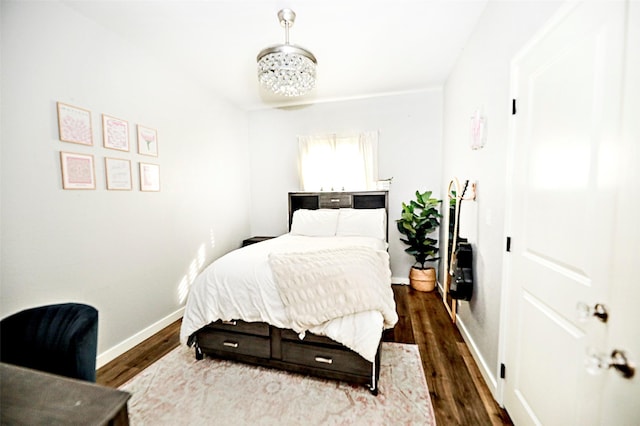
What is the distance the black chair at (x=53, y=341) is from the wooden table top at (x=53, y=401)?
0.13 meters

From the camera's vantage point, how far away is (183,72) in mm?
2879

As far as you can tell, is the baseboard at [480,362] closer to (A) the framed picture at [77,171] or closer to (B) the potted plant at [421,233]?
(B) the potted plant at [421,233]

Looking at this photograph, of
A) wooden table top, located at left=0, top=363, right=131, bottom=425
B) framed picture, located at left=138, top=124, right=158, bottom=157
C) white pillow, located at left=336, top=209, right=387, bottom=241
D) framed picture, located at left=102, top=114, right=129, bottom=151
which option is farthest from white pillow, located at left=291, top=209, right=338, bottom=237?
wooden table top, located at left=0, top=363, right=131, bottom=425

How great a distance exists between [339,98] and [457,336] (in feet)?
11.1

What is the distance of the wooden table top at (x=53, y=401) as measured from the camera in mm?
592

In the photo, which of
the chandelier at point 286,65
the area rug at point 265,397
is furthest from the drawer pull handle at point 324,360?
the chandelier at point 286,65

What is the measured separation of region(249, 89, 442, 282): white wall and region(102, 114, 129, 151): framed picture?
214 cm

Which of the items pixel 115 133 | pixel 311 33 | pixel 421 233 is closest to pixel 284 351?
pixel 115 133

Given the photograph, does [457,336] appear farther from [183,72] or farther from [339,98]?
[183,72]

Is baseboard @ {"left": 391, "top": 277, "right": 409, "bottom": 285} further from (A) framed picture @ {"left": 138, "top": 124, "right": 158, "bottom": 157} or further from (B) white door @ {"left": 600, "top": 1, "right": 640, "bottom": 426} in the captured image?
(A) framed picture @ {"left": 138, "top": 124, "right": 158, "bottom": 157}

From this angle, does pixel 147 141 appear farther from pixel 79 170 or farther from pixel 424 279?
pixel 424 279

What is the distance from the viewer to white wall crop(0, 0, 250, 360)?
1.59 metres

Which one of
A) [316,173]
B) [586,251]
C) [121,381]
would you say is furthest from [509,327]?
[316,173]

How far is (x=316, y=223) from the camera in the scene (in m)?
3.37
